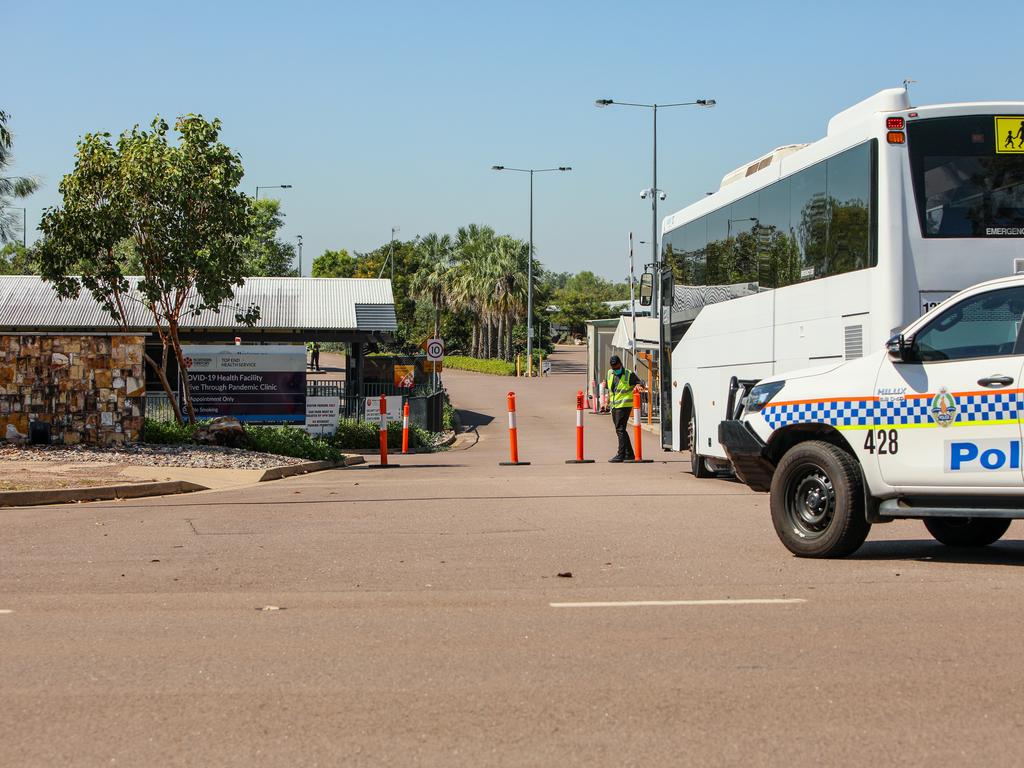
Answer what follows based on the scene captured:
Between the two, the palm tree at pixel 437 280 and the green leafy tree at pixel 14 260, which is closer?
the green leafy tree at pixel 14 260

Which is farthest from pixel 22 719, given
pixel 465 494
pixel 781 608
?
pixel 465 494

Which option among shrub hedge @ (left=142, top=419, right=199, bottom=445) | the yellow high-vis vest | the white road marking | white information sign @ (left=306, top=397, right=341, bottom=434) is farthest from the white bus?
white information sign @ (left=306, top=397, right=341, bottom=434)

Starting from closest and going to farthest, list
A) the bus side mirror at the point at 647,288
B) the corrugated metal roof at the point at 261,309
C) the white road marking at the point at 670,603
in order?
the white road marking at the point at 670,603 < the bus side mirror at the point at 647,288 < the corrugated metal roof at the point at 261,309

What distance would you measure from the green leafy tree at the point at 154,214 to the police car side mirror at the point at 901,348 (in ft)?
50.9

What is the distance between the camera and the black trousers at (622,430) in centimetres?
2191

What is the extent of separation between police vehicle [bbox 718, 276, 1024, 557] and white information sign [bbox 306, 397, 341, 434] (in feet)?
68.0

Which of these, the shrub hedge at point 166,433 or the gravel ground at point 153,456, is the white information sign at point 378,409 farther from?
the gravel ground at point 153,456

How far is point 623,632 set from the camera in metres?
6.54

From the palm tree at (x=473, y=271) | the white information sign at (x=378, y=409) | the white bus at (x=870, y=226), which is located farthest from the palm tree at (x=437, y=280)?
the white bus at (x=870, y=226)

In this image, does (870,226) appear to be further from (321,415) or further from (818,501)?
(321,415)

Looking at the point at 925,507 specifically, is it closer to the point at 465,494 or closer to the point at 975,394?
the point at 975,394

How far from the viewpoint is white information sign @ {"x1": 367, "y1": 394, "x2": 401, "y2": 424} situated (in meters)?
30.7

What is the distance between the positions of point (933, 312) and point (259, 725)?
19.2ft

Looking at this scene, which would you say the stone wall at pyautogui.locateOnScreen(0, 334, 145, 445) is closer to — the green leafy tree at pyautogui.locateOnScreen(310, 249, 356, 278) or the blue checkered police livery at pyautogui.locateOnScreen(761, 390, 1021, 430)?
the blue checkered police livery at pyautogui.locateOnScreen(761, 390, 1021, 430)
